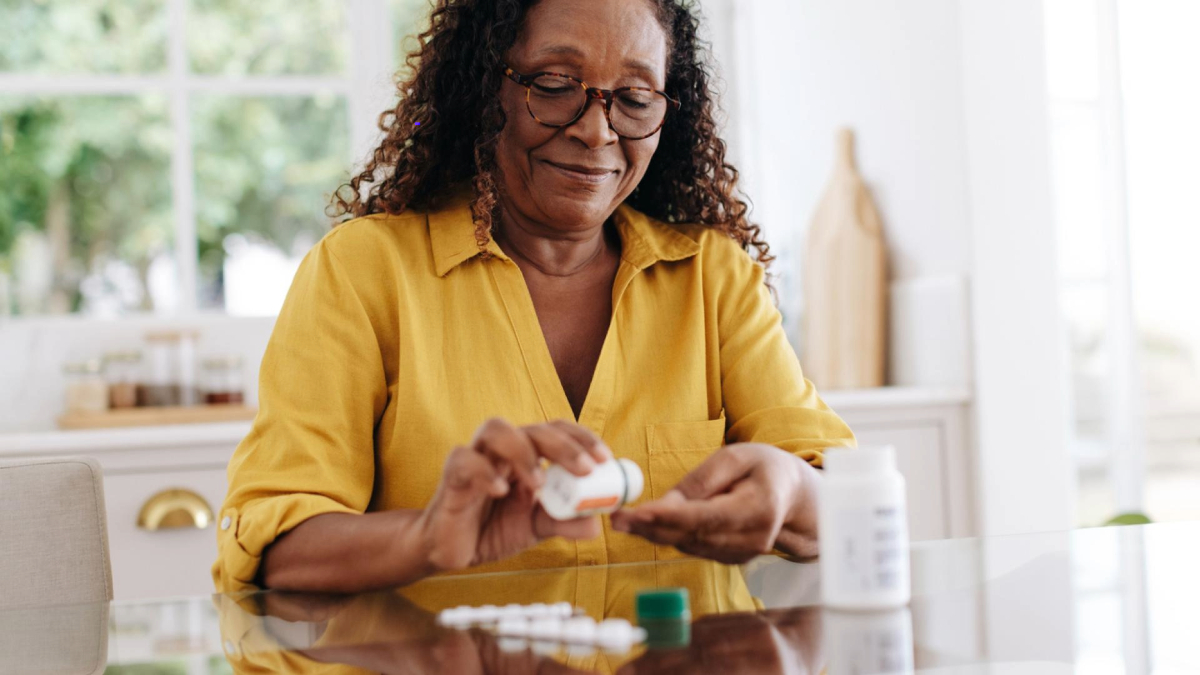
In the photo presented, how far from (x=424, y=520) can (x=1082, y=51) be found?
274 cm

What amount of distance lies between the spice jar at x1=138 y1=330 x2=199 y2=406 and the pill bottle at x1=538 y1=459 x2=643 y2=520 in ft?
6.64

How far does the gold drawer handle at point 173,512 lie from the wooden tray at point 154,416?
35 centimetres

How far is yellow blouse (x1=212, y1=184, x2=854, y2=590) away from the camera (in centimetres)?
129

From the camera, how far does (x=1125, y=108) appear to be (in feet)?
10.4

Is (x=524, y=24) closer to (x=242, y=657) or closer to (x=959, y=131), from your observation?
(x=242, y=657)

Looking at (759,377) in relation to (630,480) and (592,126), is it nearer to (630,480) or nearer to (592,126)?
(592,126)

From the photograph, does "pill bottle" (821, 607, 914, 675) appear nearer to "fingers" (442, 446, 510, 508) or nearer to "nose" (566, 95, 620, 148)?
"fingers" (442, 446, 510, 508)

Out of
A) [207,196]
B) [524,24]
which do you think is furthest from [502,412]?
[207,196]

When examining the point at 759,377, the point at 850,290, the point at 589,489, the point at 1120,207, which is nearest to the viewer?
the point at 589,489

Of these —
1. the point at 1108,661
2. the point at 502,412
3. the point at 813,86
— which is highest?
the point at 813,86

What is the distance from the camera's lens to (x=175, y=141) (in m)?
2.97

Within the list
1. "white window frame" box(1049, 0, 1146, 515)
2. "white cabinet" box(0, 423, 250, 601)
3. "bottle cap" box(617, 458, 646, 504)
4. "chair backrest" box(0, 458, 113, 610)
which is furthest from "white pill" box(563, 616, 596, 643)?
"white window frame" box(1049, 0, 1146, 515)

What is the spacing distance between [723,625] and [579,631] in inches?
4.4

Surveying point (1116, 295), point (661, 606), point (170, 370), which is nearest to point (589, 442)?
point (661, 606)
